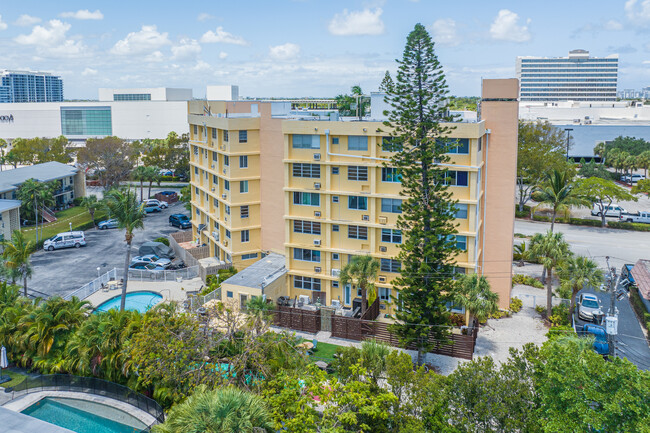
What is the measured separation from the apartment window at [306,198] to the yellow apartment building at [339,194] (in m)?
0.06

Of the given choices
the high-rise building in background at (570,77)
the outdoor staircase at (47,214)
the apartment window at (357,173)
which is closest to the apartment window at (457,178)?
the apartment window at (357,173)

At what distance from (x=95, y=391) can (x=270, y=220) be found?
54.1ft

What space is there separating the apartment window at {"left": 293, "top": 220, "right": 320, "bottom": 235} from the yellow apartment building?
61 mm

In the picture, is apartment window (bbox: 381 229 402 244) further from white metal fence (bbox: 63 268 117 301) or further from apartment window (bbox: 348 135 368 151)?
white metal fence (bbox: 63 268 117 301)

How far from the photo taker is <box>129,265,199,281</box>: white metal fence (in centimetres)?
3769

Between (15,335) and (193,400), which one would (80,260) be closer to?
(15,335)

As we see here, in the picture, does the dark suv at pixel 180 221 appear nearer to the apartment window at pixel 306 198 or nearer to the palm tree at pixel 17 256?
the palm tree at pixel 17 256

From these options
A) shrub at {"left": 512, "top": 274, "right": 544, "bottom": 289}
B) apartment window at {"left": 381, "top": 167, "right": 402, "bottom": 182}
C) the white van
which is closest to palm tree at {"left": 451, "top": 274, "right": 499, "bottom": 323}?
apartment window at {"left": 381, "top": 167, "right": 402, "bottom": 182}

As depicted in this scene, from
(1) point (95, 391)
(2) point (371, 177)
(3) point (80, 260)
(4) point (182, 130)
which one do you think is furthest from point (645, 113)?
(1) point (95, 391)

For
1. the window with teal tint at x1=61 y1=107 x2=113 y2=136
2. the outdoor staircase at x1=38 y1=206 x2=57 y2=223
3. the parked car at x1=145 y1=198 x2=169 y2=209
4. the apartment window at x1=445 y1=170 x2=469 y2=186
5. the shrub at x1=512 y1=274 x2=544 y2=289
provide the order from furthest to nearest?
the window with teal tint at x1=61 y1=107 x2=113 y2=136 → the parked car at x1=145 y1=198 x2=169 y2=209 → the outdoor staircase at x1=38 y1=206 x2=57 y2=223 → the shrub at x1=512 y1=274 x2=544 y2=289 → the apartment window at x1=445 y1=170 x2=469 y2=186

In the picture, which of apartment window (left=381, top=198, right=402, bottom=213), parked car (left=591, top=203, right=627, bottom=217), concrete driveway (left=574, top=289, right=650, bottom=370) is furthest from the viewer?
parked car (left=591, top=203, right=627, bottom=217)

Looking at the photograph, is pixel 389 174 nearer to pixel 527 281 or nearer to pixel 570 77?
pixel 527 281

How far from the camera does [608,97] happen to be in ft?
543

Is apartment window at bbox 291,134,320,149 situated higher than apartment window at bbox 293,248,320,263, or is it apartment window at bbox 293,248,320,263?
apartment window at bbox 291,134,320,149
